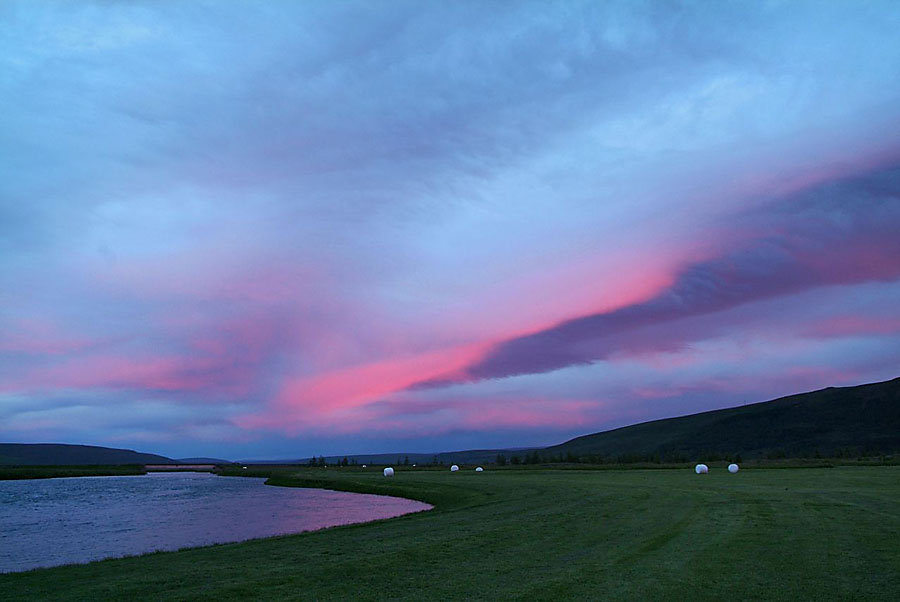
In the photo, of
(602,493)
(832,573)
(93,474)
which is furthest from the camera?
(93,474)

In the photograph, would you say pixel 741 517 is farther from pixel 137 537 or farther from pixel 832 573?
pixel 137 537

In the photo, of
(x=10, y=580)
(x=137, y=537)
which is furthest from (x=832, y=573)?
(x=137, y=537)

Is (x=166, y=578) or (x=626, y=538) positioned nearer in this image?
(x=166, y=578)

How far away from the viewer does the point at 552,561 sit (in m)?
14.1

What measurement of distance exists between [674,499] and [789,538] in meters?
11.1

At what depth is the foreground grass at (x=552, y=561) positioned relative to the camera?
11.5 m

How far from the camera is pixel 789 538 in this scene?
16.3 metres

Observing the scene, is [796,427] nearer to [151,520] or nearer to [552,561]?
[151,520]

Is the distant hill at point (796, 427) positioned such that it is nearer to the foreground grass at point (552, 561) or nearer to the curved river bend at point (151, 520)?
the curved river bend at point (151, 520)

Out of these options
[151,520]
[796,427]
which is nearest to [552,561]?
[151,520]

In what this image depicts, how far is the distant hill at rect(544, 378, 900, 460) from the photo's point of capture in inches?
5251

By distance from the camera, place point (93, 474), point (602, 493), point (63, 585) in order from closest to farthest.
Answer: point (63, 585)
point (602, 493)
point (93, 474)

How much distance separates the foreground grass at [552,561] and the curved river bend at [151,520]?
6144 millimetres

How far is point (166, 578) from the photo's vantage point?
13352 mm
